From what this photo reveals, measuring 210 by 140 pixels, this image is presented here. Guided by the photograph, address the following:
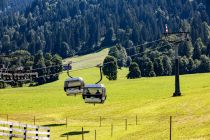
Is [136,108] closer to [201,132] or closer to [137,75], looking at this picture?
[201,132]

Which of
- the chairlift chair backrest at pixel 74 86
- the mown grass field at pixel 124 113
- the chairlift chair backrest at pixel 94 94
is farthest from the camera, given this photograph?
the mown grass field at pixel 124 113

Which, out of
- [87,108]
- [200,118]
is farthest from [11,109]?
[200,118]

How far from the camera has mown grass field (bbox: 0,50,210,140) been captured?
62594 millimetres

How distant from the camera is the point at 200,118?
6931 cm

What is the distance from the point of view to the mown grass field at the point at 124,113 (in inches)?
2464

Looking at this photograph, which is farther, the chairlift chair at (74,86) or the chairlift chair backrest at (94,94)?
the chairlift chair at (74,86)

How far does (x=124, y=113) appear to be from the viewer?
3374 inches

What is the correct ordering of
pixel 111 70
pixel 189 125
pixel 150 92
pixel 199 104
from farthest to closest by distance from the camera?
1. pixel 111 70
2. pixel 150 92
3. pixel 199 104
4. pixel 189 125

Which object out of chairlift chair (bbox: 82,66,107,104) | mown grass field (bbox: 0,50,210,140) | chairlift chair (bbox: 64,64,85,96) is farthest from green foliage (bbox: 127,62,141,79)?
chairlift chair (bbox: 82,66,107,104)

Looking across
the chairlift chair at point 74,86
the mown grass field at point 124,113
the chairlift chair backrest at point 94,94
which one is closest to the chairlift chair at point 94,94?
the chairlift chair backrest at point 94,94

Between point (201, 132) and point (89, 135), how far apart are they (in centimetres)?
1603

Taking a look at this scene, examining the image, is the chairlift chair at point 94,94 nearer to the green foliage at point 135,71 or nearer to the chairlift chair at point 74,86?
the chairlift chair at point 74,86

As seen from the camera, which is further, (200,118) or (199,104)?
Answer: (199,104)

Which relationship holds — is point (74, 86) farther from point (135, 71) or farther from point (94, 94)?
point (135, 71)
